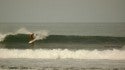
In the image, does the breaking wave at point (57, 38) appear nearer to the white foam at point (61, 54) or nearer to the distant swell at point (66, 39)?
the distant swell at point (66, 39)

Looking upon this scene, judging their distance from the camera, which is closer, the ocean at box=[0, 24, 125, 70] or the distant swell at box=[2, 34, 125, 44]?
the ocean at box=[0, 24, 125, 70]

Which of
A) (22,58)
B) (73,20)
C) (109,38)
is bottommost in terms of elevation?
(22,58)

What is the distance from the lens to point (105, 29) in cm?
150

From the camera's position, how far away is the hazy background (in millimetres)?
1546

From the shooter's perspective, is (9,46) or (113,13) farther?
(113,13)

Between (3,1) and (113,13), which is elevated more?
(3,1)

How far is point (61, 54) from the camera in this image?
111 cm

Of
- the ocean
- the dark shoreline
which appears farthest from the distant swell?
the dark shoreline

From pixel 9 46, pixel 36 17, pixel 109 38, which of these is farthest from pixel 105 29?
pixel 9 46

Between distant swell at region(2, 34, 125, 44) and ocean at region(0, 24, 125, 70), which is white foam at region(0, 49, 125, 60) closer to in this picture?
ocean at region(0, 24, 125, 70)

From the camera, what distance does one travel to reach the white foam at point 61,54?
3.57ft

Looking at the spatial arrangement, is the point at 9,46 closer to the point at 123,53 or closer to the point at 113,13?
the point at 123,53

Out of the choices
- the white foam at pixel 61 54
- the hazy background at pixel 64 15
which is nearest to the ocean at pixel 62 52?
the white foam at pixel 61 54

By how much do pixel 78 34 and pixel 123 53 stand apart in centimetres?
41
